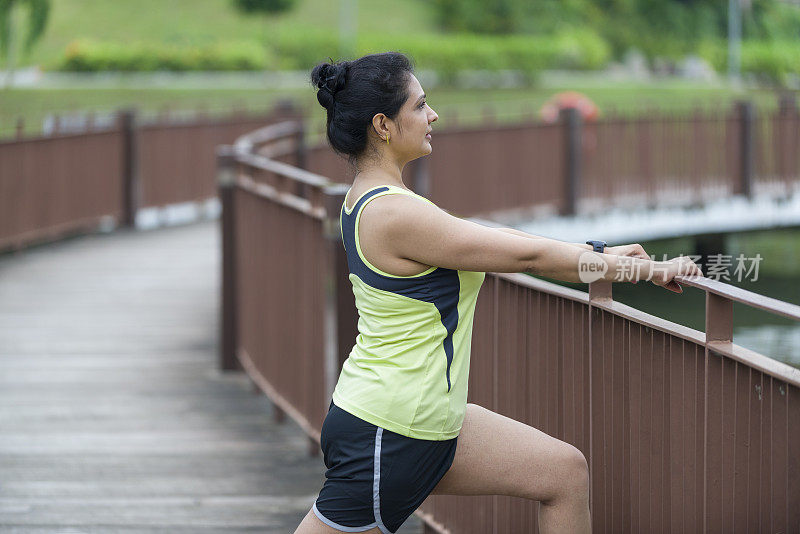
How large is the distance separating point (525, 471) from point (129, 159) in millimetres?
12824

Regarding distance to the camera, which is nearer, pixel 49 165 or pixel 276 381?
pixel 276 381

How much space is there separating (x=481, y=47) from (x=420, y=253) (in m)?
50.1

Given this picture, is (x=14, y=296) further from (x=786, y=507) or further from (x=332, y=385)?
(x=786, y=507)

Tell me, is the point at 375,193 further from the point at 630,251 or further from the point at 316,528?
the point at 316,528

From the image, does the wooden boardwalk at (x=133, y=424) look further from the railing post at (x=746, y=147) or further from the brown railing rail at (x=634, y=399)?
the railing post at (x=746, y=147)

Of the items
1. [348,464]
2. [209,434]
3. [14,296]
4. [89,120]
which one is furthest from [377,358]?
[89,120]

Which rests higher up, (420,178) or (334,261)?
(334,261)

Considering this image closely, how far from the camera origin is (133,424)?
7.00 meters

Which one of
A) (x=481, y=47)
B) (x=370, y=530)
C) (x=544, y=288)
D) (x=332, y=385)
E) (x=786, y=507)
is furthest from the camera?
(x=481, y=47)

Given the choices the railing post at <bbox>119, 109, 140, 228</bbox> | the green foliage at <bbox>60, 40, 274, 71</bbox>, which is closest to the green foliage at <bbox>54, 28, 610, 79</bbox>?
the green foliage at <bbox>60, 40, 274, 71</bbox>

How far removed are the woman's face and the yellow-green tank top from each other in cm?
11

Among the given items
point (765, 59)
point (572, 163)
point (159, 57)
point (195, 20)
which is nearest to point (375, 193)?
point (572, 163)

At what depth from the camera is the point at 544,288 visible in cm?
398

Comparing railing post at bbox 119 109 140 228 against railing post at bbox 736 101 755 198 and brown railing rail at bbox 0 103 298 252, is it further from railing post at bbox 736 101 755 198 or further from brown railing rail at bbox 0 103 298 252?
railing post at bbox 736 101 755 198
